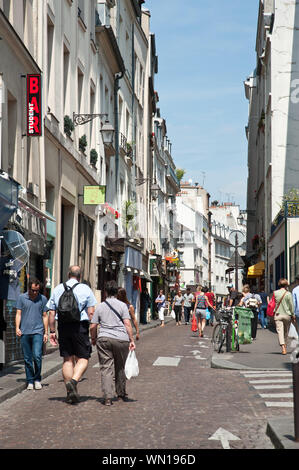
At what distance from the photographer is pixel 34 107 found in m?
17.0

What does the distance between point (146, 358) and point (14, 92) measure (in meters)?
6.58

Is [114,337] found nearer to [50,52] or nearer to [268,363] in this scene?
[268,363]

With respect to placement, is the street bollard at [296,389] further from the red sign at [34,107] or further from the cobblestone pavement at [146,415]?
the red sign at [34,107]

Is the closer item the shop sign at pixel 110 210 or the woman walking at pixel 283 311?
the woman walking at pixel 283 311

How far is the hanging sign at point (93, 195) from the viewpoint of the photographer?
80.5ft

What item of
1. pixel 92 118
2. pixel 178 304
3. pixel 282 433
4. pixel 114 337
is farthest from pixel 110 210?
pixel 282 433

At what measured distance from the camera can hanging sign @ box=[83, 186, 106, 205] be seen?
24.5 metres

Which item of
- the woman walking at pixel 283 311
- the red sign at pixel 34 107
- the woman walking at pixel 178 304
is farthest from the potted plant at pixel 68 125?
the woman walking at pixel 178 304

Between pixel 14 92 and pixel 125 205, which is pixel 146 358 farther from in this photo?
pixel 125 205

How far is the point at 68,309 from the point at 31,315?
173cm

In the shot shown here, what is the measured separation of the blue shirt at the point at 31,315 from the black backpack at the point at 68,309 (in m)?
1.53

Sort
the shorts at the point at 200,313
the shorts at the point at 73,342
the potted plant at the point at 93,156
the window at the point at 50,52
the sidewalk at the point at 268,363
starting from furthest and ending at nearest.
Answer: the potted plant at the point at 93,156, the shorts at the point at 200,313, the window at the point at 50,52, the shorts at the point at 73,342, the sidewalk at the point at 268,363

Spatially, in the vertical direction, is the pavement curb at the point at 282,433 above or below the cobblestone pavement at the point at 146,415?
above
